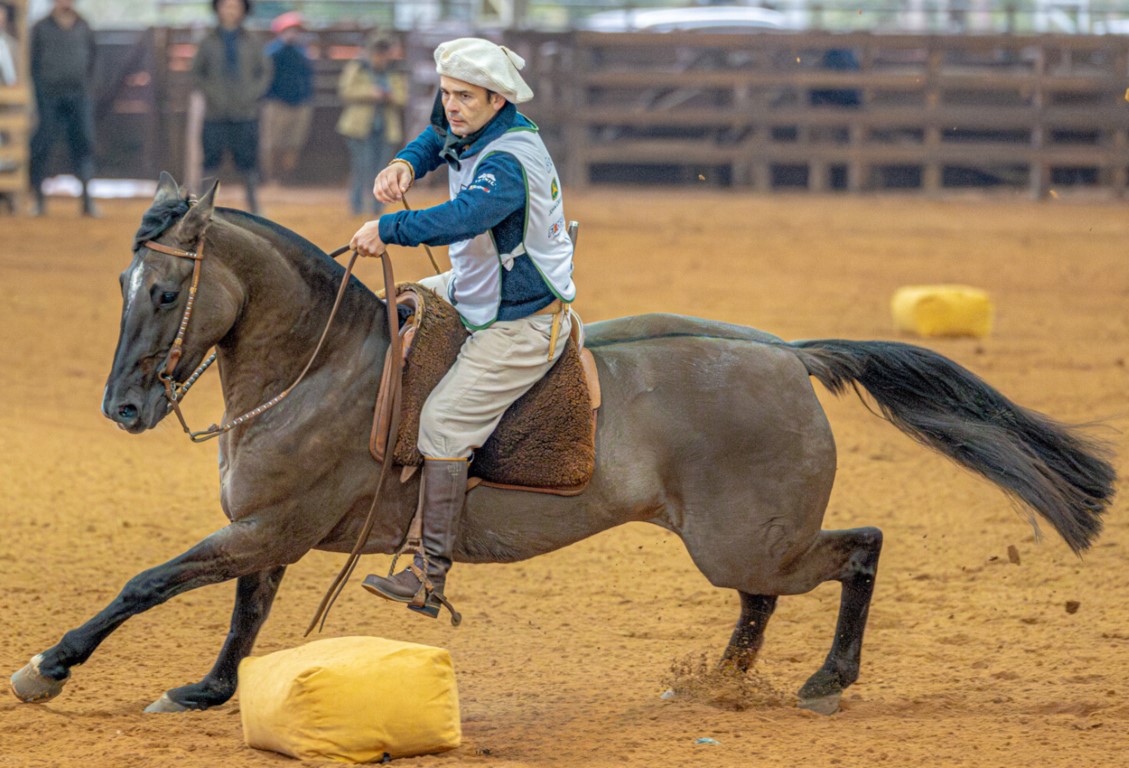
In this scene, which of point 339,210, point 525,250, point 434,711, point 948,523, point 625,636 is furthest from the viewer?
point 339,210

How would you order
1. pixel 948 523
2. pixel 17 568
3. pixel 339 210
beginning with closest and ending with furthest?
pixel 17 568
pixel 948 523
pixel 339 210

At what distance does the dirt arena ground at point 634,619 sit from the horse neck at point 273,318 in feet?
3.66

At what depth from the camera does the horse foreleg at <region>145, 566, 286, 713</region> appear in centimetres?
480

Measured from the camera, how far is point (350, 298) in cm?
470

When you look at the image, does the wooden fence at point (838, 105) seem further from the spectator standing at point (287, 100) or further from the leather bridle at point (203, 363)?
the leather bridle at point (203, 363)

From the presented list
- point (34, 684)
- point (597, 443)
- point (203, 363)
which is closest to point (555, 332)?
point (597, 443)

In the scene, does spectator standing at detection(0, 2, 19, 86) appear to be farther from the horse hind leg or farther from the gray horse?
the horse hind leg

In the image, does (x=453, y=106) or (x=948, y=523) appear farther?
(x=948, y=523)

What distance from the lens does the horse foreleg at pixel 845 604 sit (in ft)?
16.2

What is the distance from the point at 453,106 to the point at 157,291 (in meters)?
1.04

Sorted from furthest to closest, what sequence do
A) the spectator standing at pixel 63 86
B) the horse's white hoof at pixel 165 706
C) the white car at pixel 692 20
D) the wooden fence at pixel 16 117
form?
the white car at pixel 692 20
the wooden fence at pixel 16 117
the spectator standing at pixel 63 86
the horse's white hoof at pixel 165 706

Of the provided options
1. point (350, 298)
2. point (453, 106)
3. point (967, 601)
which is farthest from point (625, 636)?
point (453, 106)

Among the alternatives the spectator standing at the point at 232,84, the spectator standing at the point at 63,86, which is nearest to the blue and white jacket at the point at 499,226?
the spectator standing at the point at 232,84

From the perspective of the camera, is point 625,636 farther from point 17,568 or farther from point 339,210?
point 339,210
